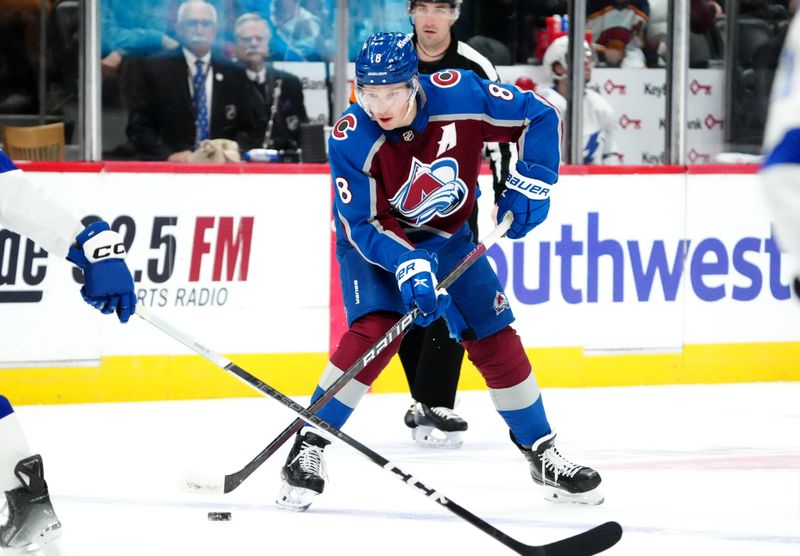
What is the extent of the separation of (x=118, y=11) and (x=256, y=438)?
5.15ft

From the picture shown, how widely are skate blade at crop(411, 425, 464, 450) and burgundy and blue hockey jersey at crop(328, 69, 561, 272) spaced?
894 mm

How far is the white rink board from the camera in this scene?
4.30 m

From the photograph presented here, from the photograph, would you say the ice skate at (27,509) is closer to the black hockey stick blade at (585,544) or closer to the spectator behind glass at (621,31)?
the black hockey stick blade at (585,544)

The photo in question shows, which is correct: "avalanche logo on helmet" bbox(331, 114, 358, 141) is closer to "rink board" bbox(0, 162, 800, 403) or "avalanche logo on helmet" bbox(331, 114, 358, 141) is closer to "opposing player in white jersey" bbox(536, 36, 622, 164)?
"rink board" bbox(0, 162, 800, 403)

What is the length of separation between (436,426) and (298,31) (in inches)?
64.9

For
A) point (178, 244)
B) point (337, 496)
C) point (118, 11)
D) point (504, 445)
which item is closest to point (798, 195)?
point (337, 496)

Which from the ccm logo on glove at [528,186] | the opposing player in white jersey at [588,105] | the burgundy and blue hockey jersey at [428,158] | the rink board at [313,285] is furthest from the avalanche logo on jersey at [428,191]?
the opposing player in white jersey at [588,105]

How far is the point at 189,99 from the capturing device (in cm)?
464

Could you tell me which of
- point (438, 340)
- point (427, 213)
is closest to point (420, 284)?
point (427, 213)

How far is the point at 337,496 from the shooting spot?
10.2ft

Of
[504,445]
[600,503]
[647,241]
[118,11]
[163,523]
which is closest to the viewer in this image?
[163,523]

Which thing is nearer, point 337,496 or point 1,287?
point 337,496

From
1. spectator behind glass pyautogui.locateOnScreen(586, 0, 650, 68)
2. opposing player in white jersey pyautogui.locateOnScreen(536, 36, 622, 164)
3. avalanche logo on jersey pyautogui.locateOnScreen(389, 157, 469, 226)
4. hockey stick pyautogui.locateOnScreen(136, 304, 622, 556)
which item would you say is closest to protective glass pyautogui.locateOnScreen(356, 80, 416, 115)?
avalanche logo on jersey pyautogui.locateOnScreen(389, 157, 469, 226)

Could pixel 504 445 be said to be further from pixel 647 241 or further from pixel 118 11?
pixel 118 11
